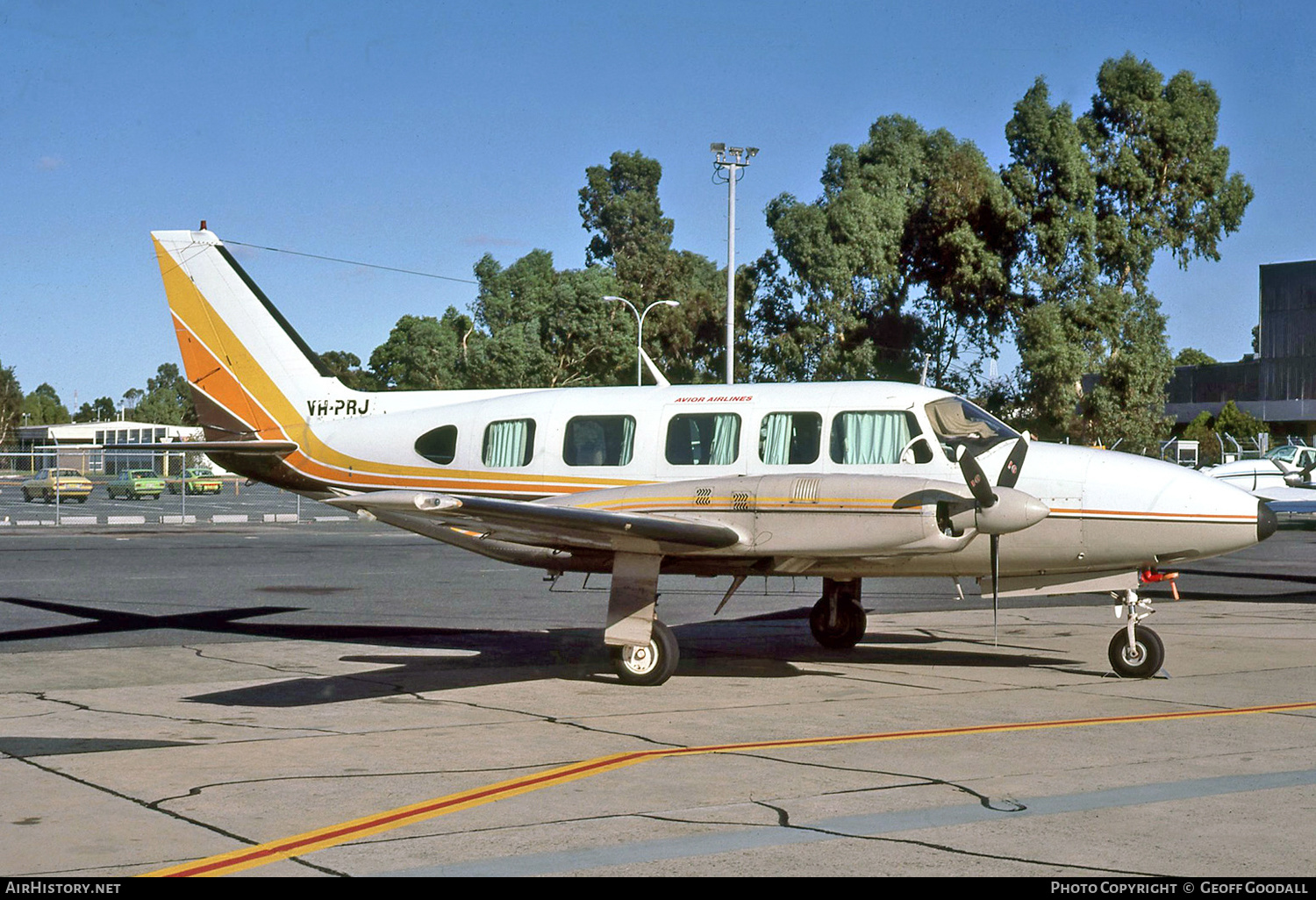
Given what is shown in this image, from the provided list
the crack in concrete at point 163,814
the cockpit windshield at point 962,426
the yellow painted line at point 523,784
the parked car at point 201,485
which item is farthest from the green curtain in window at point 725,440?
the parked car at point 201,485

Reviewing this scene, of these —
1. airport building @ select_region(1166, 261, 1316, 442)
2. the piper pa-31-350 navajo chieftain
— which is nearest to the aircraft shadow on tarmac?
the piper pa-31-350 navajo chieftain

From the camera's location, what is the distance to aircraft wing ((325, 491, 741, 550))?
11.4 meters

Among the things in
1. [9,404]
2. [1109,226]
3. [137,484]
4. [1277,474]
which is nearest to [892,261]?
[1109,226]

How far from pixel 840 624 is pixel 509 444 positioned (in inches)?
174

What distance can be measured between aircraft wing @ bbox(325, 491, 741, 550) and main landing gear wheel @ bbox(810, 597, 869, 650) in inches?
131

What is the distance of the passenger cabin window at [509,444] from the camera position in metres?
14.8

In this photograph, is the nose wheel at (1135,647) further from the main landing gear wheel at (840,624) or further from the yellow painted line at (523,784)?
the main landing gear wheel at (840,624)

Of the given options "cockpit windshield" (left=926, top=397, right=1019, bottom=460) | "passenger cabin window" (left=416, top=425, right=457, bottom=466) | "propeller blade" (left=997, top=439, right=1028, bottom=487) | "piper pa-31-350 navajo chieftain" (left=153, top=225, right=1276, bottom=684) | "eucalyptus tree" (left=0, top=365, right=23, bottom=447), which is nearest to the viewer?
"piper pa-31-350 navajo chieftain" (left=153, top=225, right=1276, bottom=684)

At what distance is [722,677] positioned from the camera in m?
13.7

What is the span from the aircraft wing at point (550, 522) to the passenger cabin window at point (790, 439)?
1.32 m

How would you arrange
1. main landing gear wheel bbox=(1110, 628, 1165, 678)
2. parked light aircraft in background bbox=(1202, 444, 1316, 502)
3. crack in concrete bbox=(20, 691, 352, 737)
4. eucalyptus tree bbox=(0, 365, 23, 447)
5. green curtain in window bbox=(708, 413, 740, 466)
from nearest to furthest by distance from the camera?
crack in concrete bbox=(20, 691, 352, 737) < main landing gear wheel bbox=(1110, 628, 1165, 678) < green curtain in window bbox=(708, 413, 740, 466) < parked light aircraft in background bbox=(1202, 444, 1316, 502) < eucalyptus tree bbox=(0, 365, 23, 447)

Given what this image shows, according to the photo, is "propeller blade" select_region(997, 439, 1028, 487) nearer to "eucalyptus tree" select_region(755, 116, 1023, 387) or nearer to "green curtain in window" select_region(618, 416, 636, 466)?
"green curtain in window" select_region(618, 416, 636, 466)

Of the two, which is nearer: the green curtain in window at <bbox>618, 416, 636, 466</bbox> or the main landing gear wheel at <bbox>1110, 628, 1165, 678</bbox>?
the main landing gear wheel at <bbox>1110, 628, 1165, 678</bbox>

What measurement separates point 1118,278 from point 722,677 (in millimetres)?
40648
